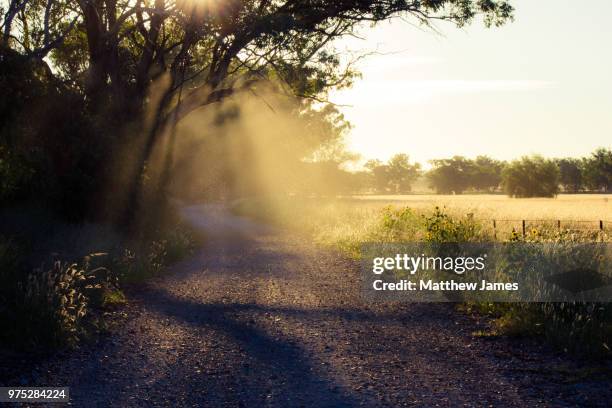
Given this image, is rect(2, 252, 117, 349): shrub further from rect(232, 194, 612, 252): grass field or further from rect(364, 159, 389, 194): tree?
rect(364, 159, 389, 194): tree

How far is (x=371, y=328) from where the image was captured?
838 centimetres

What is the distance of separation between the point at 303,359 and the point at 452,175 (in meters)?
133

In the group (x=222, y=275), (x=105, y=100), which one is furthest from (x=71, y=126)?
(x=222, y=275)

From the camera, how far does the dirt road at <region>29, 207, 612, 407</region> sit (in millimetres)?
5547

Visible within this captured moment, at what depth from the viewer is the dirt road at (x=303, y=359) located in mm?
5547

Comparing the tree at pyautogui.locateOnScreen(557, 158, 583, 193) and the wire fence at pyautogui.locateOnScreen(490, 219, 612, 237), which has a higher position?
the tree at pyautogui.locateOnScreen(557, 158, 583, 193)

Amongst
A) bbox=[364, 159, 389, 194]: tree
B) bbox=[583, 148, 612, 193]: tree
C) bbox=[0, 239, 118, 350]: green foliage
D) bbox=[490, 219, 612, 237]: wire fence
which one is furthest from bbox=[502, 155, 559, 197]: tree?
bbox=[364, 159, 389, 194]: tree

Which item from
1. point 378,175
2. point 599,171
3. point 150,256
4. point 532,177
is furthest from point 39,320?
point 378,175

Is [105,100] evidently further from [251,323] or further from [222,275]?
[251,323]

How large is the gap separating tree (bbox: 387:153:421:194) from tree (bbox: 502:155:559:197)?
89.5 m

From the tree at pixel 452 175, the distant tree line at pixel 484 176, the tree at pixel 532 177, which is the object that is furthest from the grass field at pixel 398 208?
the tree at pixel 452 175

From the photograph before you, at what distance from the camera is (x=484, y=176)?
12888 centimetres

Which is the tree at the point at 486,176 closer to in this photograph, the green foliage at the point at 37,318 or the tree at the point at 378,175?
the tree at the point at 378,175

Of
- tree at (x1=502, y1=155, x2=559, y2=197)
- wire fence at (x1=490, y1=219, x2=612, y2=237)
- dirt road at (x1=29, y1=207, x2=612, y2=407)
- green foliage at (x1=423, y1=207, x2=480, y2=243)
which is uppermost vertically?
tree at (x1=502, y1=155, x2=559, y2=197)
